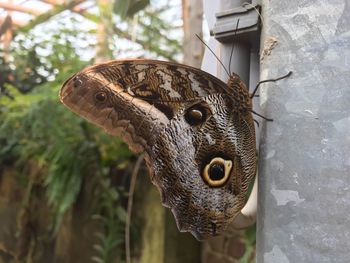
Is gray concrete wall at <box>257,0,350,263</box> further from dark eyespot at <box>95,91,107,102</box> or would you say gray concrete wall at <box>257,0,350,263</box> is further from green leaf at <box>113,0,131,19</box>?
green leaf at <box>113,0,131,19</box>

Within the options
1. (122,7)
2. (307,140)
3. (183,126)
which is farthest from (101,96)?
(122,7)

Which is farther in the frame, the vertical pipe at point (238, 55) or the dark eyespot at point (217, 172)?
the vertical pipe at point (238, 55)

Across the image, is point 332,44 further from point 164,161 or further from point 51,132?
point 51,132

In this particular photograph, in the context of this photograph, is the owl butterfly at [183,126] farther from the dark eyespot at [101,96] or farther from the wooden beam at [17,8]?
the wooden beam at [17,8]

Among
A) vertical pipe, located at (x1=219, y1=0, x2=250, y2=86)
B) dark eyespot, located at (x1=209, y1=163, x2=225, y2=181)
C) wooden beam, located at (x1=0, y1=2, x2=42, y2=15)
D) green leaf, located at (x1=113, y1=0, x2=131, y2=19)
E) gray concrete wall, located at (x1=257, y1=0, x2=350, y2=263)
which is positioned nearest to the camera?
gray concrete wall, located at (x1=257, y1=0, x2=350, y2=263)

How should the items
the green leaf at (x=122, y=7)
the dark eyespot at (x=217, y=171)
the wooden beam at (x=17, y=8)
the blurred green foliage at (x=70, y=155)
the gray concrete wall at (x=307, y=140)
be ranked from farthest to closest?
the wooden beam at (x=17, y=8), the blurred green foliage at (x=70, y=155), the green leaf at (x=122, y=7), the dark eyespot at (x=217, y=171), the gray concrete wall at (x=307, y=140)

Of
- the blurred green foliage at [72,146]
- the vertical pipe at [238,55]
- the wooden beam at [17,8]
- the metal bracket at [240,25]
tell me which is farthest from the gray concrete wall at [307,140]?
the wooden beam at [17,8]

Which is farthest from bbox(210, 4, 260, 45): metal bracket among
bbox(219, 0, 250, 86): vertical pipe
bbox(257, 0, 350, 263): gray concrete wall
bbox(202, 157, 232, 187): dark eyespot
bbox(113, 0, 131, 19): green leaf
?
bbox(113, 0, 131, 19): green leaf
